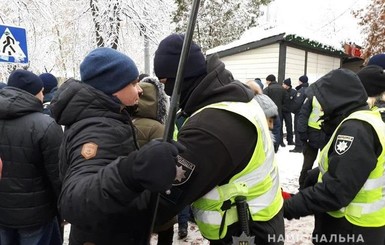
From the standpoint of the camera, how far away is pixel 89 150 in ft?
4.45

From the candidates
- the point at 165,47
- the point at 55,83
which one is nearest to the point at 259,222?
the point at 165,47

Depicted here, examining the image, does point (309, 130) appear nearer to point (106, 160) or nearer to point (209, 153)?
point (209, 153)

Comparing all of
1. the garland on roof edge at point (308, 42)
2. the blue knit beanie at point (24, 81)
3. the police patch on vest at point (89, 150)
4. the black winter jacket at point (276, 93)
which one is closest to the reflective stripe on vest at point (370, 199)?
the police patch on vest at point (89, 150)

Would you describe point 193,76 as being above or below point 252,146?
above

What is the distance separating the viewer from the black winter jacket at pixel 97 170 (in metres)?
1.20

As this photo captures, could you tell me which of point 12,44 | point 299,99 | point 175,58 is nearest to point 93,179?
point 175,58

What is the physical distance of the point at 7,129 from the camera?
2.70m

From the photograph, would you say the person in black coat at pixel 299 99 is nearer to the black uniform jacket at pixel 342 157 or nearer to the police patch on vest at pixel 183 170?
the black uniform jacket at pixel 342 157

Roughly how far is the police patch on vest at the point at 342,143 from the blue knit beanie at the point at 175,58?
0.94m

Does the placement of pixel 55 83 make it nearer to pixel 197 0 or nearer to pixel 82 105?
pixel 82 105

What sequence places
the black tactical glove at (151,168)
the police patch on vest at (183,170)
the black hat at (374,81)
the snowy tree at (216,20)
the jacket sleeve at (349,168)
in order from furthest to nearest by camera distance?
the snowy tree at (216,20)
the black hat at (374,81)
the jacket sleeve at (349,168)
the police patch on vest at (183,170)
the black tactical glove at (151,168)

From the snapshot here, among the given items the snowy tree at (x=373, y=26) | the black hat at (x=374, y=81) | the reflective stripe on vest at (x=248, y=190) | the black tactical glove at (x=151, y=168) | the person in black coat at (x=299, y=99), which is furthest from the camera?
the snowy tree at (x=373, y=26)

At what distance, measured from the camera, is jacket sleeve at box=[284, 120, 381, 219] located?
1.97 meters

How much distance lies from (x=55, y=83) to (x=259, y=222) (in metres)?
4.15
